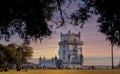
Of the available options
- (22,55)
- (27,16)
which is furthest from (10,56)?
(27,16)

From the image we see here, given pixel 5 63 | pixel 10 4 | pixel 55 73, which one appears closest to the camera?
pixel 10 4

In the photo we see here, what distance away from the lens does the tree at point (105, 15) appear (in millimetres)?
17036

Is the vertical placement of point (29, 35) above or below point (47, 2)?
below

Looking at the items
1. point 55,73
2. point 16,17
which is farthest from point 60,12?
point 55,73

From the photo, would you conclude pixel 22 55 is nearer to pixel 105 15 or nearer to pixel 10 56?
pixel 10 56

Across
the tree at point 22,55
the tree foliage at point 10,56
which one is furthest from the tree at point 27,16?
the tree at point 22,55

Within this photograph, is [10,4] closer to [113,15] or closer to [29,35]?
[29,35]

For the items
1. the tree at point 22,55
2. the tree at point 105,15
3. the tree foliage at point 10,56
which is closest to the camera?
the tree at point 105,15

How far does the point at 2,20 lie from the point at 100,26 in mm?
4147

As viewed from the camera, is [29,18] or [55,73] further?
[55,73]

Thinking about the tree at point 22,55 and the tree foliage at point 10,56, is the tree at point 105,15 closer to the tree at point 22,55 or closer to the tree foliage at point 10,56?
the tree foliage at point 10,56

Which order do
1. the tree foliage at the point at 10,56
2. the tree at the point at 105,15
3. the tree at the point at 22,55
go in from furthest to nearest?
1. the tree at the point at 22,55
2. the tree foliage at the point at 10,56
3. the tree at the point at 105,15

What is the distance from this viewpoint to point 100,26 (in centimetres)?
1873

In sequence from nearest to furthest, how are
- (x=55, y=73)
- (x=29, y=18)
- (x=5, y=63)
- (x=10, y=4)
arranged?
(x=10, y=4), (x=29, y=18), (x=55, y=73), (x=5, y=63)
